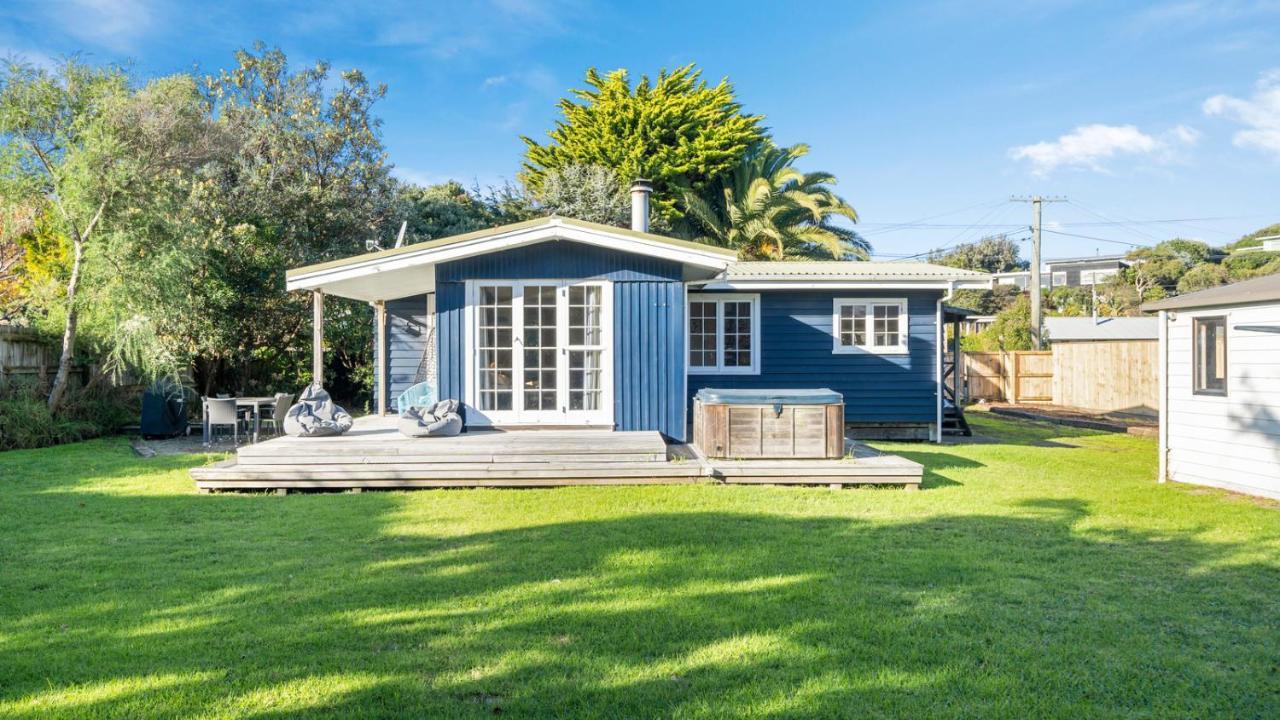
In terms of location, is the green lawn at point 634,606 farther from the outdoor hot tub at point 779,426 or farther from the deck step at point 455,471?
the outdoor hot tub at point 779,426

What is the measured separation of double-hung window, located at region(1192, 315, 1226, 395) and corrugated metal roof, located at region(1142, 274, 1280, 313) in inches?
9.0

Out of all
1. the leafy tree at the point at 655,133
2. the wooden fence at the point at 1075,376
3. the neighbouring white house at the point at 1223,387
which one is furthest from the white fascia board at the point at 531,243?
the leafy tree at the point at 655,133

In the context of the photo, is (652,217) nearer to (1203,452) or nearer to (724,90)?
(724,90)

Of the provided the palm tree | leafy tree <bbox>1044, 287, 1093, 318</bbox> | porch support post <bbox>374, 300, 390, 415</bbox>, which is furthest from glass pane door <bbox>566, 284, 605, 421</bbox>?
leafy tree <bbox>1044, 287, 1093, 318</bbox>

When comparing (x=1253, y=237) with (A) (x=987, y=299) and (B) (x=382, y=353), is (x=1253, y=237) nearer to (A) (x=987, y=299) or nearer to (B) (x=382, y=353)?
(A) (x=987, y=299)

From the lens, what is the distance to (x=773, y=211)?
23734mm

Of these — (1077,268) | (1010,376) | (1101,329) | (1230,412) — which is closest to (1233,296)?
(1230,412)

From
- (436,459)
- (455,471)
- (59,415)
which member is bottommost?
(455,471)

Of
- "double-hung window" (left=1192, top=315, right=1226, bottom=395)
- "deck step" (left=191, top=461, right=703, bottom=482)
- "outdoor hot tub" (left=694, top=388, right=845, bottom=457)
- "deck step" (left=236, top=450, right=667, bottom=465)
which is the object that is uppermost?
"double-hung window" (left=1192, top=315, right=1226, bottom=395)

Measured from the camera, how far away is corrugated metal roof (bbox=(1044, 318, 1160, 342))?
80.7ft

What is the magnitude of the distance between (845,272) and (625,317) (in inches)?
194

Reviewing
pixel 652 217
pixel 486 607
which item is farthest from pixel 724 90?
pixel 486 607

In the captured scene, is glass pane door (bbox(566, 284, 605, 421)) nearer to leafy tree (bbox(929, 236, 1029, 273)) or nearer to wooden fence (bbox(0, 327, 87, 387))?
wooden fence (bbox(0, 327, 87, 387))

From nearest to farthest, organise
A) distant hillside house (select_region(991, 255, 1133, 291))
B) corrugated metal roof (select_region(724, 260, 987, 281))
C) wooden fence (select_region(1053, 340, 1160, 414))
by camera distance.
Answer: corrugated metal roof (select_region(724, 260, 987, 281))
wooden fence (select_region(1053, 340, 1160, 414))
distant hillside house (select_region(991, 255, 1133, 291))
